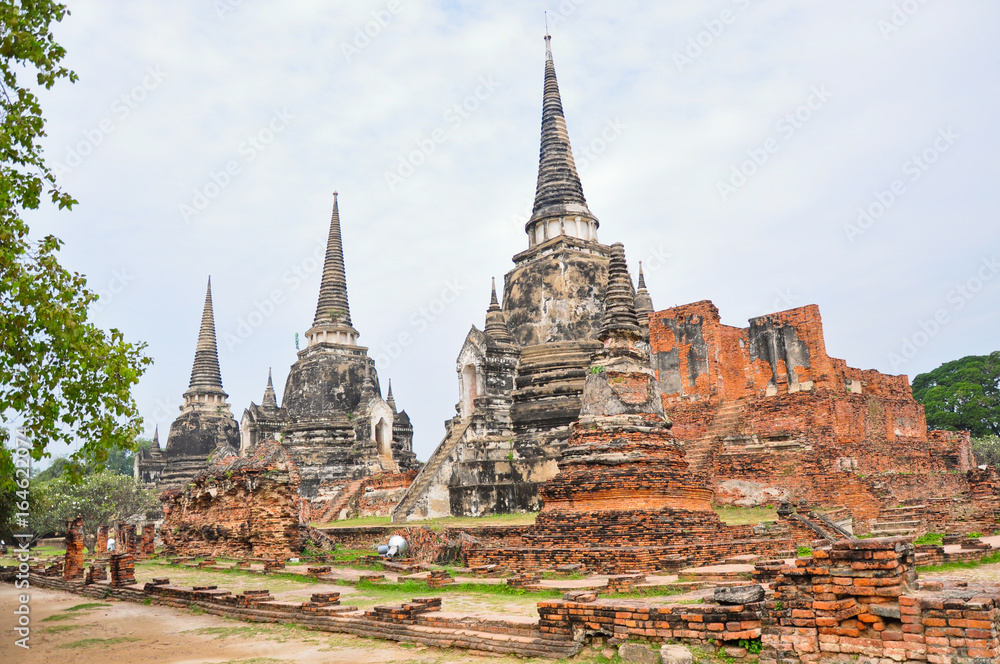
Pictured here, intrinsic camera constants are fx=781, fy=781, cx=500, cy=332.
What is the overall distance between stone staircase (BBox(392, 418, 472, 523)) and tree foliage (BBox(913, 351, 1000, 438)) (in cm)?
3372

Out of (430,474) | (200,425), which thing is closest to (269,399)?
(200,425)

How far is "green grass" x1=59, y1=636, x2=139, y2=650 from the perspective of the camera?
8.64 m

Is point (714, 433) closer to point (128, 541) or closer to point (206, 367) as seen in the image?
point (128, 541)

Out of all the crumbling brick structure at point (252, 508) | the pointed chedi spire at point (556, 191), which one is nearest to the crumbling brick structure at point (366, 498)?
the crumbling brick structure at point (252, 508)

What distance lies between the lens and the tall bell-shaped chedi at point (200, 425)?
139 ft

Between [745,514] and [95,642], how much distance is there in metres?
13.7

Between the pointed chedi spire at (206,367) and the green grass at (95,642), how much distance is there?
37.0m

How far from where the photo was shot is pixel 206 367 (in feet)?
147

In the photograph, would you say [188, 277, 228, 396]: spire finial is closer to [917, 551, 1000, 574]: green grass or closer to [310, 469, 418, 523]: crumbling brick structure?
[310, 469, 418, 523]: crumbling brick structure

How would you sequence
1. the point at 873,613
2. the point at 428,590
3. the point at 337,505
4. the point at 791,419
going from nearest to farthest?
1. the point at 873,613
2. the point at 428,590
3. the point at 791,419
4. the point at 337,505

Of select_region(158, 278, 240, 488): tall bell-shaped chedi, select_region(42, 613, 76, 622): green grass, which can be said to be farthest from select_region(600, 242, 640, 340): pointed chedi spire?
select_region(158, 278, 240, 488): tall bell-shaped chedi

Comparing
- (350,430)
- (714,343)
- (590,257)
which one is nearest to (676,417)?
(714,343)

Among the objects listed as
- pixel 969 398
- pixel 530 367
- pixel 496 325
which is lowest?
pixel 969 398

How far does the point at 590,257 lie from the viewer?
89.9 ft
